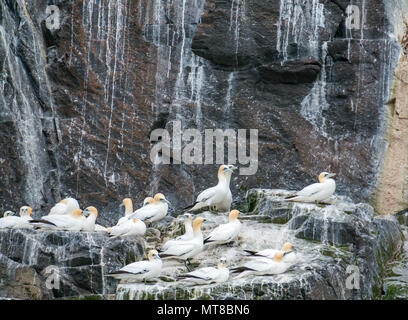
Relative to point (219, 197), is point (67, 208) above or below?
below

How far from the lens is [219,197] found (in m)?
18.4

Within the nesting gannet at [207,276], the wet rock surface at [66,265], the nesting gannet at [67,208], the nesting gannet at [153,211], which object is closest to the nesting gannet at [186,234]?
the wet rock surface at [66,265]

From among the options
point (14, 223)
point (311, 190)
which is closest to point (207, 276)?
point (311, 190)

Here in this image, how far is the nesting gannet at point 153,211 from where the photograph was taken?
17.7 meters

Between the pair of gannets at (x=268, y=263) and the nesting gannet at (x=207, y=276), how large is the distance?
367 millimetres

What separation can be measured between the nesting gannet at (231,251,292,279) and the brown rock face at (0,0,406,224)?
7.50m

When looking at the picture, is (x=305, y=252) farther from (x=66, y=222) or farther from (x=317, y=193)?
(x=66, y=222)

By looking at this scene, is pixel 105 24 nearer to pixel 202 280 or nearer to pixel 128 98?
pixel 128 98

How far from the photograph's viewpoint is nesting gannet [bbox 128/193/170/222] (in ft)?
58.0

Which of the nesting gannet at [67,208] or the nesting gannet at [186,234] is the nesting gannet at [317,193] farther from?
the nesting gannet at [67,208]

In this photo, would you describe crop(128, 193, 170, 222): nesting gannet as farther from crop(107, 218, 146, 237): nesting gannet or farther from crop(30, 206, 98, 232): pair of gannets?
crop(30, 206, 98, 232): pair of gannets

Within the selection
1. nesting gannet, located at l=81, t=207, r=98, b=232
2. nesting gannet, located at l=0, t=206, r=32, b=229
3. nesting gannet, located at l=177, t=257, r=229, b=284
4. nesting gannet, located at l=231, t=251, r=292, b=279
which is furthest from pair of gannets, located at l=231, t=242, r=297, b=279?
nesting gannet, located at l=0, t=206, r=32, b=229

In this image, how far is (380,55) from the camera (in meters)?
22.5

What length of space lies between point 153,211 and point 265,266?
3837mm
